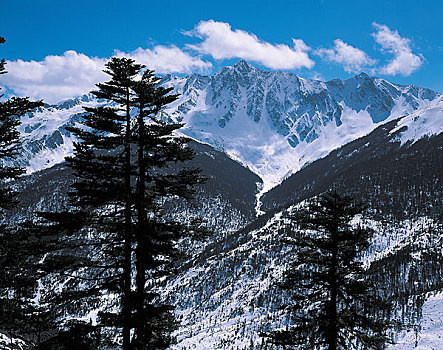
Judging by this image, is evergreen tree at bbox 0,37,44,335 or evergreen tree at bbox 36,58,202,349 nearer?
evergreen tree at bbox 36,58,202,349

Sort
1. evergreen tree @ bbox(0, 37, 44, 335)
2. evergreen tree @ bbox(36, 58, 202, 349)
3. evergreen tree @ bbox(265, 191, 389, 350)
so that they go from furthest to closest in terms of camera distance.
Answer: evergreen tree @ bbox(265, 191, 389, 350) < evergreen tree @ bbox(0, 37, 44, 335) < evergreen tree @ bbox(36, 58, 202, 349)

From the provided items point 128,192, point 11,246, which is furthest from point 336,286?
point 11,246

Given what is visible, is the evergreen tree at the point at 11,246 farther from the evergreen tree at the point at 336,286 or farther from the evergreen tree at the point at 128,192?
the evergreen tree at the point at 336,286

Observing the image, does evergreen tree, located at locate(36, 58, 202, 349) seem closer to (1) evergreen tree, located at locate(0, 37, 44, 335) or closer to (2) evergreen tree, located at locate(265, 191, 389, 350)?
(1) evergreen tree, located at locate(0, 37, 44, 335)

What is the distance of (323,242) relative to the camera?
20.1m

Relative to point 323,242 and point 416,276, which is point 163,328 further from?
point 416,276

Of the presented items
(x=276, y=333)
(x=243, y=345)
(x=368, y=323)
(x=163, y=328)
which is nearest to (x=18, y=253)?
(x=163, y=328)

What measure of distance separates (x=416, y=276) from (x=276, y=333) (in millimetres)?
207701

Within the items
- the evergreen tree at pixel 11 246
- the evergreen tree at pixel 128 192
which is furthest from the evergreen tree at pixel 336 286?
the evergreen tree at pixel 11 246

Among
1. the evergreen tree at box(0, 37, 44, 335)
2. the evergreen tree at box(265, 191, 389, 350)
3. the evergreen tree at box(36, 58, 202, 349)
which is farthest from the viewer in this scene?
the evergreen tree at box(265, 191, 389, 350)

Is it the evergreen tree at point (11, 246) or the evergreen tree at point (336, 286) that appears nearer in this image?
the evergreen tree at point (11, 246)

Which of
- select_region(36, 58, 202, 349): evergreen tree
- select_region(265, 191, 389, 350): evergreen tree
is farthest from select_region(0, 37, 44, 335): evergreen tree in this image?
select_region(265, 191, 389, 350): evergreen tree

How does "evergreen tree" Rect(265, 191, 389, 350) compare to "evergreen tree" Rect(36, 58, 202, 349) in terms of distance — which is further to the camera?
"evergreen tree" Rect(265, 191, 389, 350)

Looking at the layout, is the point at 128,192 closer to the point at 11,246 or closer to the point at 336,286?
the point at 11,246
